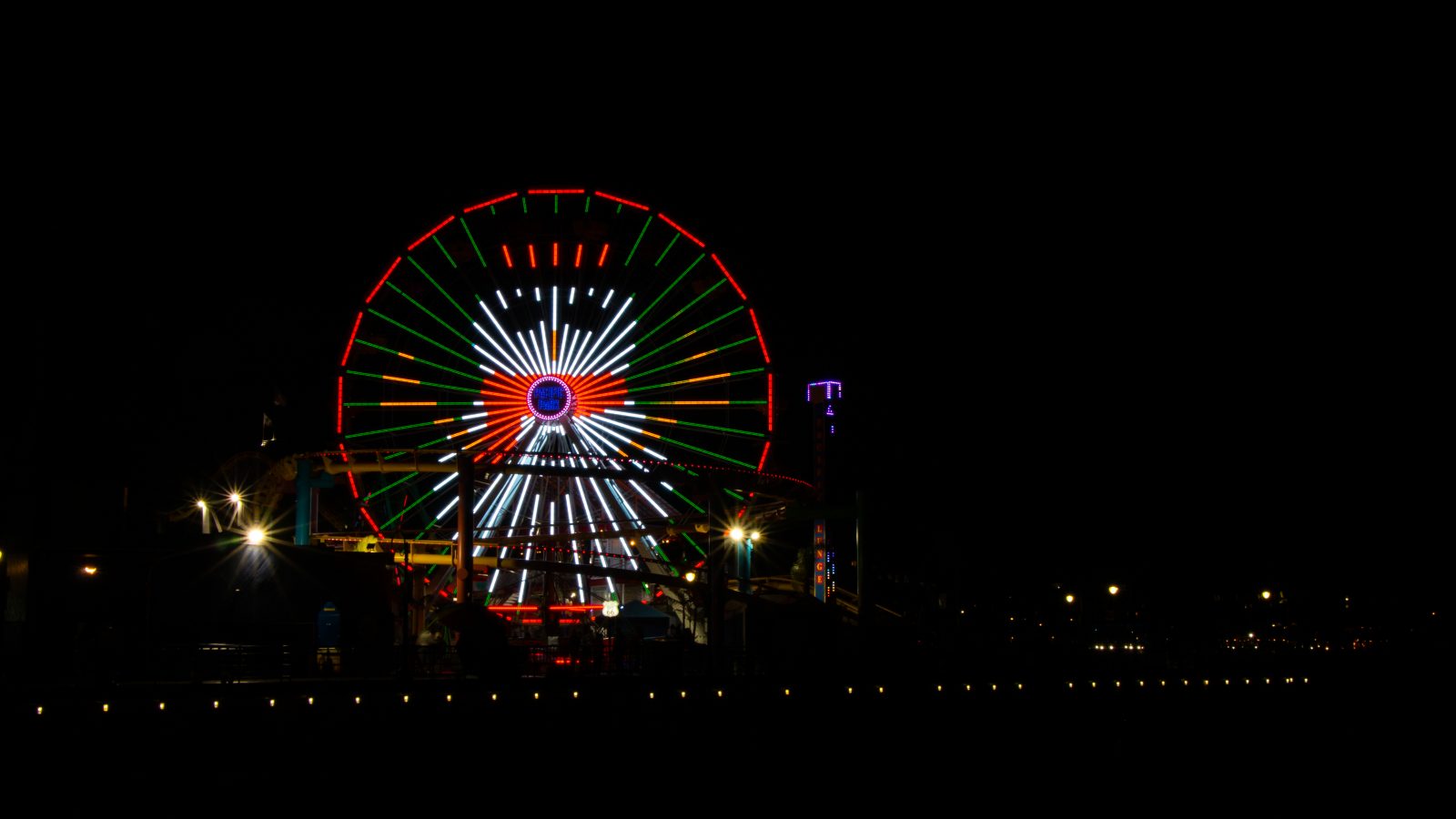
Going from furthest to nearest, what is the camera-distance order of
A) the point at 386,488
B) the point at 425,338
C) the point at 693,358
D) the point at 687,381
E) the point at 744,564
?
the point at 744,564
the point at 693,358
the point at 687,381
the point at 425,338
the point at 386,488

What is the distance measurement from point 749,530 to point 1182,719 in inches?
513

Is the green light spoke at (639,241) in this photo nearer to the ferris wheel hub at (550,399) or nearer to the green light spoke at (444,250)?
the ferris wheel hub at (550,399)

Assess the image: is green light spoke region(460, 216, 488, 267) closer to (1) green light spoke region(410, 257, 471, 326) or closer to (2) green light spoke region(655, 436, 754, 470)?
(1) green light spoke region(410, 257, 471, 326)

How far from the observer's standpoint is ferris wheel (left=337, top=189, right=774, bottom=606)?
33.8 m

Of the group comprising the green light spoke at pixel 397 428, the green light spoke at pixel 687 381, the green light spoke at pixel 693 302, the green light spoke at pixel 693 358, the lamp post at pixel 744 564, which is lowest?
the lamp post at pixel 744 564

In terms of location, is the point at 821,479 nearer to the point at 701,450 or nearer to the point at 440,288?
the point at 701,450

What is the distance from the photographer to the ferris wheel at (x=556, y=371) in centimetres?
3375

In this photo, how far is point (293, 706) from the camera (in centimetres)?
2119

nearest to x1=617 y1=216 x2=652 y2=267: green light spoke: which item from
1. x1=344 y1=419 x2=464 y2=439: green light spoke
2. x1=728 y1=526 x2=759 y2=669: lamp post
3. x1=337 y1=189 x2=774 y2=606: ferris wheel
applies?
x1=337 y1=189 x2=774 y2=606: ferris wheel

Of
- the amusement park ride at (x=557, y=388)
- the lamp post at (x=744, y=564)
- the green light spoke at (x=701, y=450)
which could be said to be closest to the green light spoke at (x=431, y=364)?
the amusement park ride at (x=557, y=388)

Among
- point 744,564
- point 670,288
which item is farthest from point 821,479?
point 670,288

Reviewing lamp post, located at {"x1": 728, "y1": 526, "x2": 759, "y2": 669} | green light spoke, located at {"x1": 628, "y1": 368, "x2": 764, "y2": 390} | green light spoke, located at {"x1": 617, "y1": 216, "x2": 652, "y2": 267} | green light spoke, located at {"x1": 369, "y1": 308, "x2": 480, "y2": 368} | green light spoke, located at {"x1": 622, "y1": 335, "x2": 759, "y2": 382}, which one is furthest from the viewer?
green light spoke, located at {"x1": 617, "y1": 216, "x2": 652, "y2": 267}

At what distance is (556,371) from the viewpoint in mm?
34406

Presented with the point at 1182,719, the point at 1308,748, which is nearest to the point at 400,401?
the point at 1182,719
